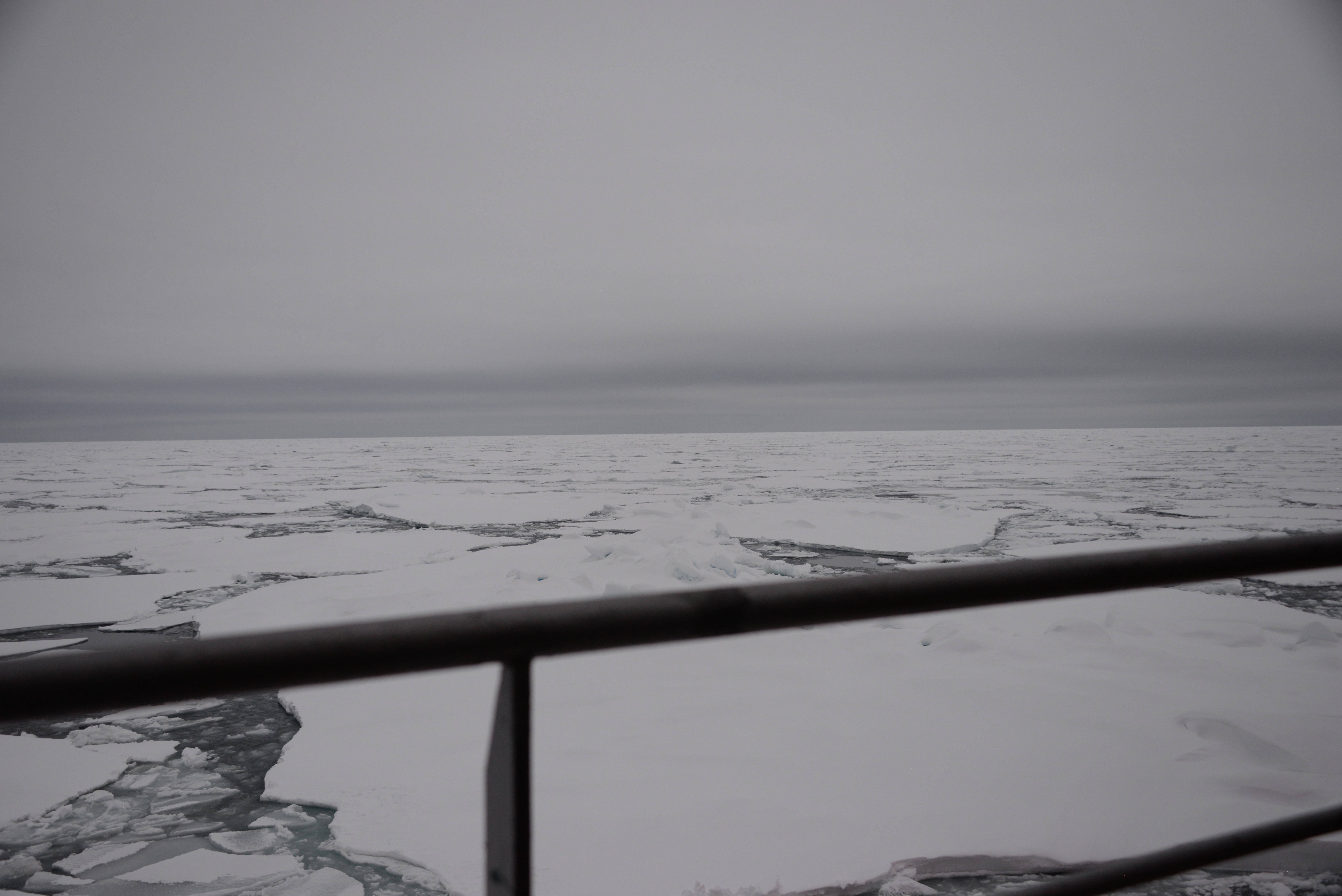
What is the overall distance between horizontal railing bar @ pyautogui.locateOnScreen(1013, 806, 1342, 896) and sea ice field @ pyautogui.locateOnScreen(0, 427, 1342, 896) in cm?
32

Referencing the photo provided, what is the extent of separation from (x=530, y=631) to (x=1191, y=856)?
2.59 feet

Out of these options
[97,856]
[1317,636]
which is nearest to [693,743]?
[97,856]

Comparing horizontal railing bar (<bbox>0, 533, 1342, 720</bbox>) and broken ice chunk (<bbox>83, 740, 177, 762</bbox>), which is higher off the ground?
horizontal railing bar (<bbox>0, 533, 1342, 720</bbox>)

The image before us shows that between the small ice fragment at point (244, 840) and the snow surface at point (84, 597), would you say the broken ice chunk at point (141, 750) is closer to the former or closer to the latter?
the small ice fragment at point (244, 840)

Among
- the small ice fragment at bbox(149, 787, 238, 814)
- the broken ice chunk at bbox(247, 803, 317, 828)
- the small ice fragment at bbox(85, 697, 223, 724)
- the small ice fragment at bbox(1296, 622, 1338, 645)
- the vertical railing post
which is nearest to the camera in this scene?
the vertical railing post

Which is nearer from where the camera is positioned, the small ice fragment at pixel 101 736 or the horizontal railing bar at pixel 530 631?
the horizontal railing bar at pixel 530 631

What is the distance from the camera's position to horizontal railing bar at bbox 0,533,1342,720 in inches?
19.4

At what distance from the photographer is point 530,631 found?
0.58 metres

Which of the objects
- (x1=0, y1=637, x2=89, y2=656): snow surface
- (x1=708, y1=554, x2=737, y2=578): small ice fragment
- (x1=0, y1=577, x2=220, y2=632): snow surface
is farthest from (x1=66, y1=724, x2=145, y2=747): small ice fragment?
(x1=708, y1=554, x2=737, y2=578): small ice fragment

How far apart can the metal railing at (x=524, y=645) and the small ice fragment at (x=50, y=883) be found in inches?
111

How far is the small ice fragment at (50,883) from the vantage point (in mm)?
2410

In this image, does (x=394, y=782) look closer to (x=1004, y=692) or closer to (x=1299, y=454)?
(x=1004, y=692)

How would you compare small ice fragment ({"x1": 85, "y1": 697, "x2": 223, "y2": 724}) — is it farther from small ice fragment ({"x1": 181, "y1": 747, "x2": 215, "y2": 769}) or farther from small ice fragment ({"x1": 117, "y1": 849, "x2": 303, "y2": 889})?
small ice fragment ({"x1": 117, "y1": 849, "x2": 303, "y2": 889})

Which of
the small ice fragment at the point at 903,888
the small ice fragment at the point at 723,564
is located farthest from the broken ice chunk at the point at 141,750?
the small ice fragment at the point at 723,564
